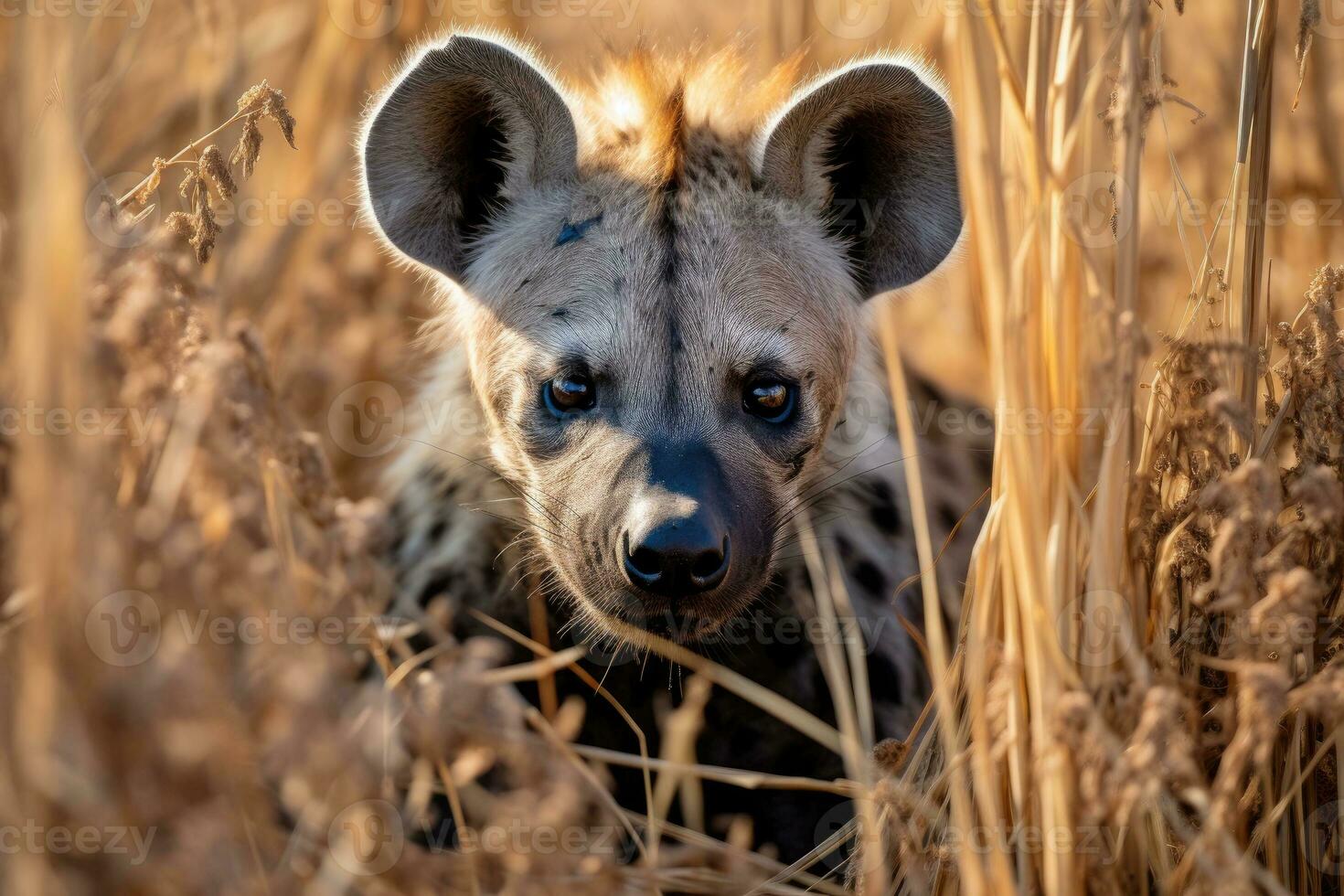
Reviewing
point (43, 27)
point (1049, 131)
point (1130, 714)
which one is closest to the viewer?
point (43, 27)

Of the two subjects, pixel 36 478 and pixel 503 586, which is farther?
pixel 503 586

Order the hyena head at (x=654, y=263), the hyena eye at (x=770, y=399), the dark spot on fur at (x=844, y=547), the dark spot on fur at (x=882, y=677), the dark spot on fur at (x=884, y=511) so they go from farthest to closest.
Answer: the dark spot on fur at (x=884, y=511) < the dark spot on fur at (x=844, y=547) < the dark spot on fur at (x=882, y=677) < the hyena eye at (x=770, y=399) < the hyena head at (x=654, y=263)

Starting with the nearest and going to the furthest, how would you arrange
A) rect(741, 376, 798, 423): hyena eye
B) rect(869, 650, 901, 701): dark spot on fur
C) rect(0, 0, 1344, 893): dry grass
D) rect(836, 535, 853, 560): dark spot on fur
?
1. rect(0, 0, 1344, 893): dry grass
2. rect(741, 376, 798, 423): hyena eye
3. rect(869, 650, 901, 701): dark spot on fur
4. rect(836, 535, 853, 560): dark spot on fur

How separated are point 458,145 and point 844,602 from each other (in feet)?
3.55

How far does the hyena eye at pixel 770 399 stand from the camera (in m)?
2.16

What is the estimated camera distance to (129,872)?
1.11m

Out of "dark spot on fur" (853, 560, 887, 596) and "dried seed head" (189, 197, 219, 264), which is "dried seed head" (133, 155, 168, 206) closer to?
"dried seed head" (189, 197, 219, 264)

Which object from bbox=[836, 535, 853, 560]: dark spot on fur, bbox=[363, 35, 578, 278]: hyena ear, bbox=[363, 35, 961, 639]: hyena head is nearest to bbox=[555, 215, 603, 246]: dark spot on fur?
bbox=[363, 35, 961, 639]: hyena head

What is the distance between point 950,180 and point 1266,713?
1.23 metres

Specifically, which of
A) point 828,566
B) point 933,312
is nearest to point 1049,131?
point 828,566

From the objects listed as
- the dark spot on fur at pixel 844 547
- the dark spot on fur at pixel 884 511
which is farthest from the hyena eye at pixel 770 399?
the dark spot on fur at pixel 884 511

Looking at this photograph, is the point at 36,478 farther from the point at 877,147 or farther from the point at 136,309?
the point at 877,147

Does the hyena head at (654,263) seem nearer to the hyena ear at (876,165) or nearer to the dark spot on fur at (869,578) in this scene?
the hyena ear at (876,165)

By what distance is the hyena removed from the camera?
209 centimetres
